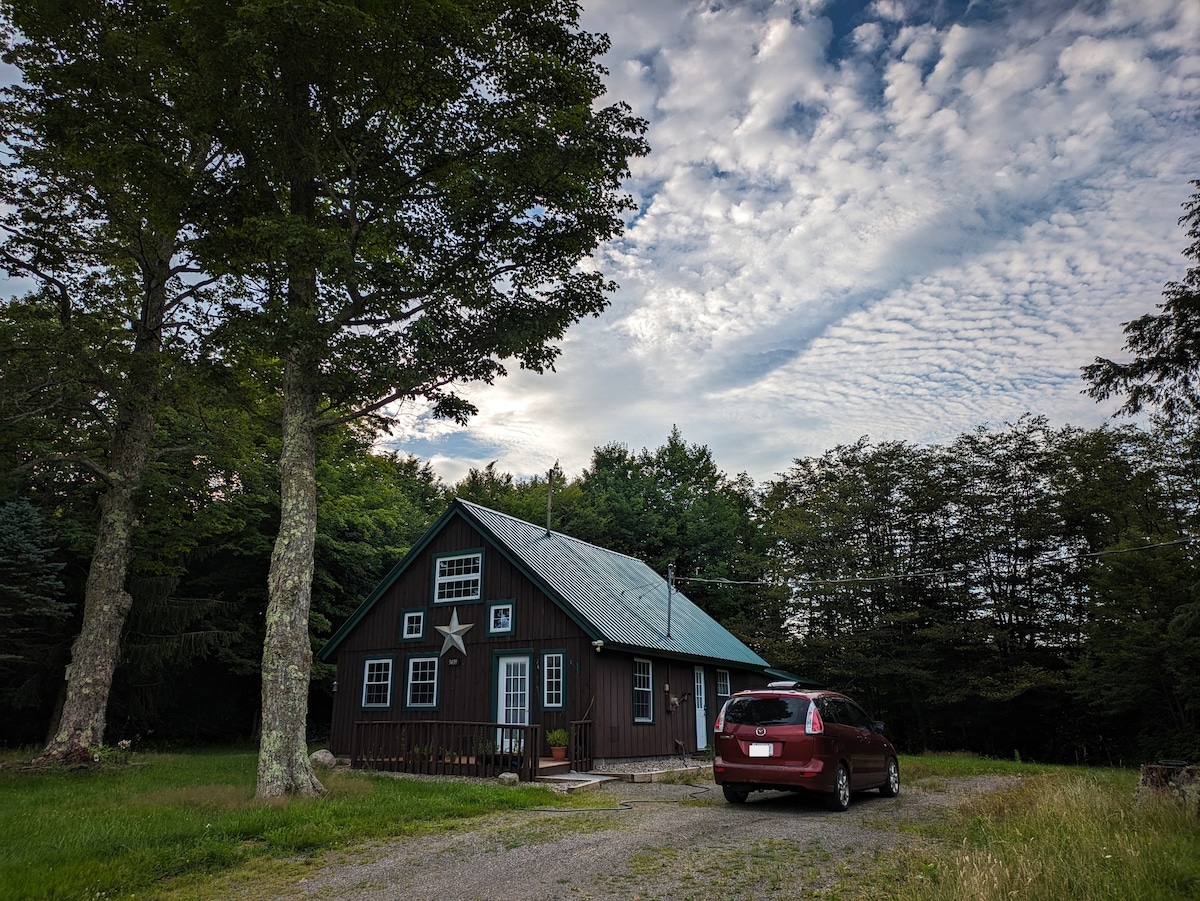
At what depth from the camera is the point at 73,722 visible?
15.0 meters

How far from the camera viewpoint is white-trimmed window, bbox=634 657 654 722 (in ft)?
62.8

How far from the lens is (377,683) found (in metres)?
21.5

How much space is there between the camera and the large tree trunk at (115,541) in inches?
601

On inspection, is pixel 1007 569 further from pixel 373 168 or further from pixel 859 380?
pixel 373 168

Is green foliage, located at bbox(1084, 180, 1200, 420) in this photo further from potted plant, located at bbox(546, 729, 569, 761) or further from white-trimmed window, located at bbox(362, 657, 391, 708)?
white-trimmed window, located at bbox(362, 657, 391, 708)

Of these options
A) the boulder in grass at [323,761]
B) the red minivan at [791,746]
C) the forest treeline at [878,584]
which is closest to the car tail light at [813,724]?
the red minivan at [791,746]

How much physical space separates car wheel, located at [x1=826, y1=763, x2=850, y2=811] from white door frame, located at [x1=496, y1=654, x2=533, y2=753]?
938 cm

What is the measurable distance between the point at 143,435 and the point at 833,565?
27.3 m

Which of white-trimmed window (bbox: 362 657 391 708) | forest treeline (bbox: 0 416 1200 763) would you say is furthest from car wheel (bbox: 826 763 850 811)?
forest treeline (bbox: 0 416 1200 763)

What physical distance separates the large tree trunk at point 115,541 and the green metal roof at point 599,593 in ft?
22.9

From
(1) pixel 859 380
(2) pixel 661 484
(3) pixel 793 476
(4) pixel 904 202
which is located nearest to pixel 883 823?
(4) pixel 904 202

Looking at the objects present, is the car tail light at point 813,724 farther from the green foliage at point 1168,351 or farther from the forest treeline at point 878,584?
the forest treeline at point 878,584

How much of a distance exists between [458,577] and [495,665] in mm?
2796

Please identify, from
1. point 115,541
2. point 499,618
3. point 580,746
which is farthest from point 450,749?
point 115,541
